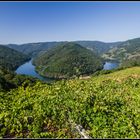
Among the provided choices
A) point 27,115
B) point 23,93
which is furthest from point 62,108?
point 23,93

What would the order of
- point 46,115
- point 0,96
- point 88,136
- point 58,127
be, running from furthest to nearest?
point 0,96, point 46,115, point 58,127, point 88,136

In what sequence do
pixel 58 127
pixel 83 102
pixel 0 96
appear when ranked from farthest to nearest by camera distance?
pixel 0 96 → pixel 83 102 → pixel 58 127

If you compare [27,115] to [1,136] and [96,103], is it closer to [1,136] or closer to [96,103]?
[1,136]

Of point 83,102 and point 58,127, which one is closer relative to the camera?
point 58,127

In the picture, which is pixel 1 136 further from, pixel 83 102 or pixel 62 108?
pixel 83 102

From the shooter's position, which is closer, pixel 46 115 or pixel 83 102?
pixel 46 115

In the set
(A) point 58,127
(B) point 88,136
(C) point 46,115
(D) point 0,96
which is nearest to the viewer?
(B) point 88,136

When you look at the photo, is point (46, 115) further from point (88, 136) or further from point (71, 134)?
point (88, 136)

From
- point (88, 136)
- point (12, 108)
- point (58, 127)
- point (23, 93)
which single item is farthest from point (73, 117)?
point (23, 93)

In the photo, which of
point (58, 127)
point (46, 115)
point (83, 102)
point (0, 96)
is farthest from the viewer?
point (0, 96)
